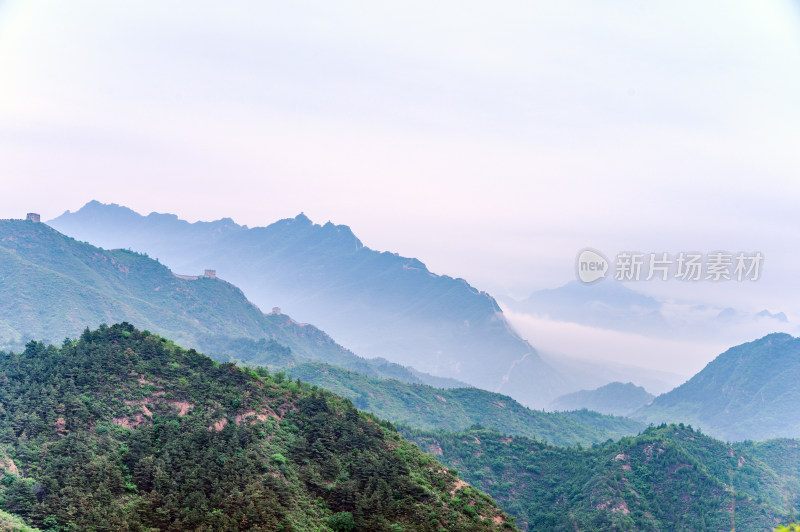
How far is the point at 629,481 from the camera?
279 feet

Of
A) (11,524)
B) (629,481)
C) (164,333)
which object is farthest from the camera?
(164,333)

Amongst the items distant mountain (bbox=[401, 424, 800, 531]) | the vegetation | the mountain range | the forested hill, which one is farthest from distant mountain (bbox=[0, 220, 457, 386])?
the vegetation

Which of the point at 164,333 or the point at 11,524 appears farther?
the point at 164,333

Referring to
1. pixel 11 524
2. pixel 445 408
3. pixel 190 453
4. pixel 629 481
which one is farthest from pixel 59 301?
pixel 629 481

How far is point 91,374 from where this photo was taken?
2119 inches

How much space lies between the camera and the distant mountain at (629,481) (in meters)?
79.7

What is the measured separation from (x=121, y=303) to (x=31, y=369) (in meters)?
135

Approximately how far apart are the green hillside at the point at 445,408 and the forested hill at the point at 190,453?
84.9 m

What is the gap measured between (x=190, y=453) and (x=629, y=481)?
2503 inches

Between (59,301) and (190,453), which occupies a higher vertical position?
(59,301)

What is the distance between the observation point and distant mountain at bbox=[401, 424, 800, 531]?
7969 centimetres

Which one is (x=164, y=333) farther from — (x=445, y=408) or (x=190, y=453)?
(x=190, y=453)

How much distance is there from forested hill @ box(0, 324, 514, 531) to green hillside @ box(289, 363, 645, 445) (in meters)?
84.9

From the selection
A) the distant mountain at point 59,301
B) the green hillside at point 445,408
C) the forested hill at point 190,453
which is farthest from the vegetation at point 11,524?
the green hillside at point 445,408
